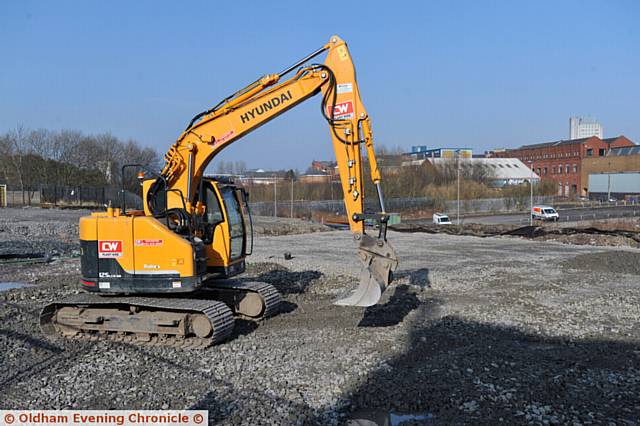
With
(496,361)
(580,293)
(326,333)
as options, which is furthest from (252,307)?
(580,293)

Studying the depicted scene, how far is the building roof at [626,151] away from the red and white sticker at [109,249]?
80075mm

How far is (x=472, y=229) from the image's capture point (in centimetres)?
3253

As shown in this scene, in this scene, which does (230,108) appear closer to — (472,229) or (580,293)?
(580,293)

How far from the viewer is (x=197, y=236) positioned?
900 cm

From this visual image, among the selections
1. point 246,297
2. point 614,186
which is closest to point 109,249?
point 246,297

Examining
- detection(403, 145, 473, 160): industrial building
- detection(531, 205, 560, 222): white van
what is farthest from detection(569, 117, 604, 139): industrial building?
detection(531, 205, 560, 222): white van

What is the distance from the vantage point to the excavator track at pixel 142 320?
8.02 m

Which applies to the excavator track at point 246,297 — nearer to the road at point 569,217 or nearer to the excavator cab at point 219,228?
the excavator cab at point 219,228

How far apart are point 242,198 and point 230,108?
1730 millimetres

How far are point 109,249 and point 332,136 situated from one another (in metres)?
3.75

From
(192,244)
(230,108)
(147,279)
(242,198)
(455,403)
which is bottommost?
(455,403)

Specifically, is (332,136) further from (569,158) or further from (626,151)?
(569,158)

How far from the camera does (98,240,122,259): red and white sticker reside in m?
8.51

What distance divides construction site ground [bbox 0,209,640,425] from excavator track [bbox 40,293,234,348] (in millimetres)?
234
